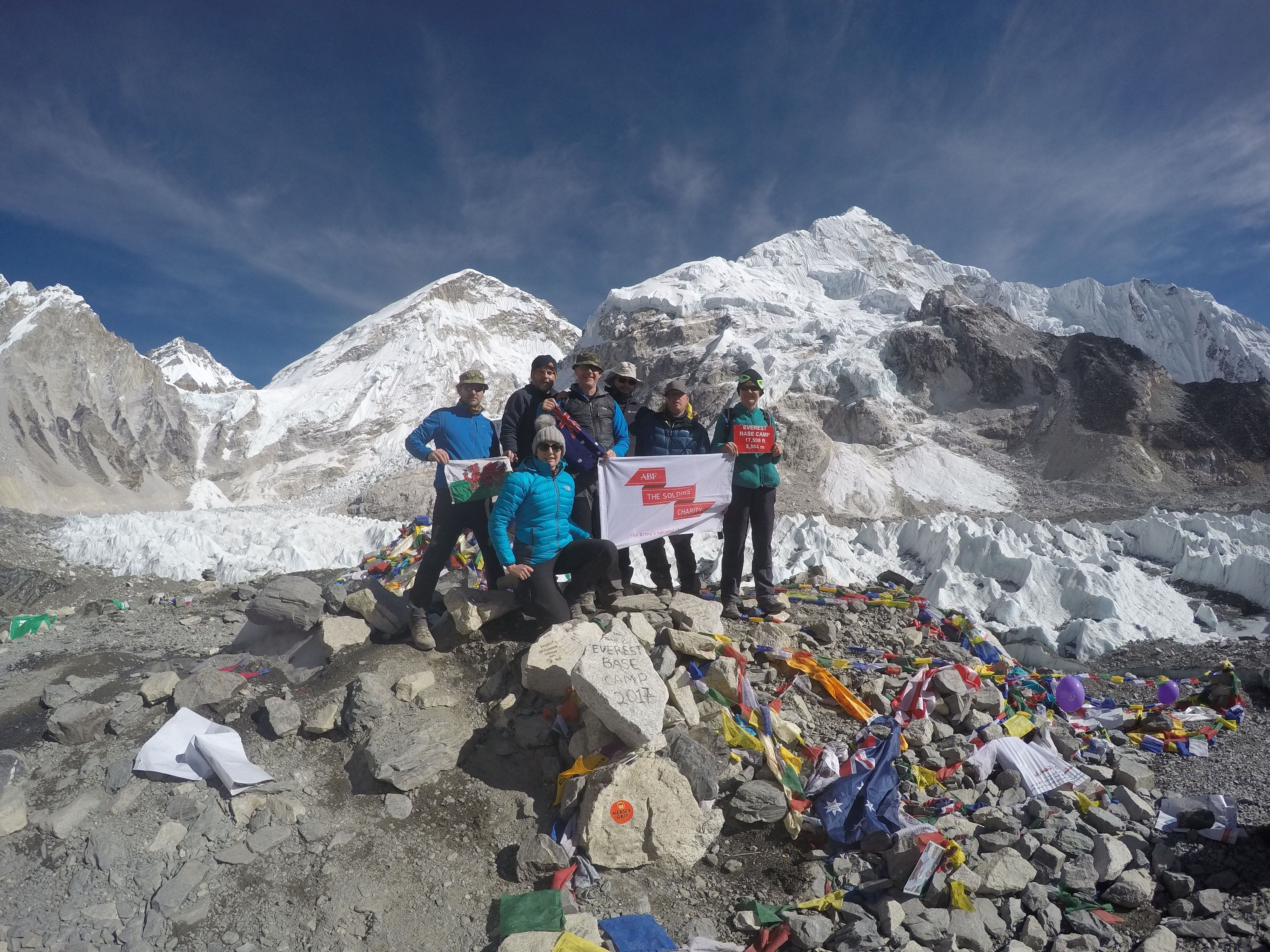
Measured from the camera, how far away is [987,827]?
330 centimetres

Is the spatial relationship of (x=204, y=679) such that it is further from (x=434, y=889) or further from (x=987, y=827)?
A: (x=987, y=827)

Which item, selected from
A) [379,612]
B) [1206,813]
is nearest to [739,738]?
[1206,813]

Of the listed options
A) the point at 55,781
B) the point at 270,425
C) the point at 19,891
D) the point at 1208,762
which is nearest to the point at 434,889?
the point at 19,891

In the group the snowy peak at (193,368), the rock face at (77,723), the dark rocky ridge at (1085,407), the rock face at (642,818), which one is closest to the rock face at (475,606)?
the rock face at (642,818)

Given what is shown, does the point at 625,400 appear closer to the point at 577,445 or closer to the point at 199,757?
the point at 577,445

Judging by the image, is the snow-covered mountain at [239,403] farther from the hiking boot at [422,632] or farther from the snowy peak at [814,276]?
the snowy peak at [814,276]

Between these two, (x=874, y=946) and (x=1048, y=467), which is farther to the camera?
(x=1048, y=467)

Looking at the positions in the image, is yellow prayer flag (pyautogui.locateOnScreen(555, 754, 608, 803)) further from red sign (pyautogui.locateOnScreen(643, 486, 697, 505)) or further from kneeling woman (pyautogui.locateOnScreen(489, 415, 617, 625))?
red sign (pyautogui.locateOnScreen(643, 486, 697, 505))

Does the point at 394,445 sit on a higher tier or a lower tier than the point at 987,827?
higher

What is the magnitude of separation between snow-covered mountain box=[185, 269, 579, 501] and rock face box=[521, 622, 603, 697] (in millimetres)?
39001

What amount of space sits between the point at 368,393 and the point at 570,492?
66776 millimetres

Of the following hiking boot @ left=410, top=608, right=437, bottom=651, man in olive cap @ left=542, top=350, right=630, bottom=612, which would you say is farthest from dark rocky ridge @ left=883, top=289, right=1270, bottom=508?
hiking boot @ left=410, top=608, right=437, bottom=651

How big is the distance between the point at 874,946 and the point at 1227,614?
988 centimetres

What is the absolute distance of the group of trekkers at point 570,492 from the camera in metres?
4.23
